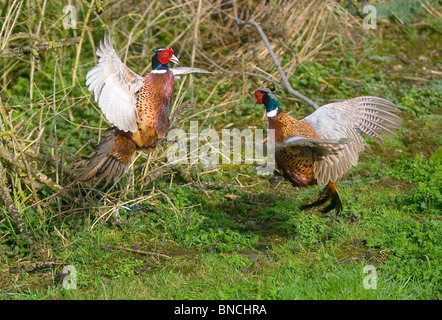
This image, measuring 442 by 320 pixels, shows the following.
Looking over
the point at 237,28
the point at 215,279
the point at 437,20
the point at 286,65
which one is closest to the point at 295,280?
the point at 215,279

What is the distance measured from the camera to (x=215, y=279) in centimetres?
344

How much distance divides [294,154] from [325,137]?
1.37 feet

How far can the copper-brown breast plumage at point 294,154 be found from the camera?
3897 millimetres

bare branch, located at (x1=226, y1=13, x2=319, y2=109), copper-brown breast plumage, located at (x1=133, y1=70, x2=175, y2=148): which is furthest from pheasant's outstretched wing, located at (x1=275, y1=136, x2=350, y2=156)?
bare branch, located at (x1=226, y1=13, x2=319, y2=109)

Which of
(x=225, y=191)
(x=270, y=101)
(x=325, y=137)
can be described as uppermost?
(x=270, y=101)

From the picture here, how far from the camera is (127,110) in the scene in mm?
3984

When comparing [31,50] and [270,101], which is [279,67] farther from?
[31,50]

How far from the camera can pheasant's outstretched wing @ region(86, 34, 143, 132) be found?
3.77 m

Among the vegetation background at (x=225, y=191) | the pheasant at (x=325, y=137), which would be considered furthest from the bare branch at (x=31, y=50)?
the pheasant at (x=325, y=137)

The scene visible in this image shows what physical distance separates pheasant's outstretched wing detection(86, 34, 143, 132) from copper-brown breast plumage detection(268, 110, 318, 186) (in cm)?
105

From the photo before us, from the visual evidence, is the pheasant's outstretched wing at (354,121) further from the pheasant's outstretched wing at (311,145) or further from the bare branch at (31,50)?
the bare branch at (31,50)

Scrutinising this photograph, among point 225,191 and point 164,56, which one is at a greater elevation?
point 164,56

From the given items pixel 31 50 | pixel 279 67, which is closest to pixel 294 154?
pixel 31 50

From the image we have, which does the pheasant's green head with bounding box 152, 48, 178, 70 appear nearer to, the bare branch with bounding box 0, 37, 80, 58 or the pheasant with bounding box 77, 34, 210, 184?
the pheasant with bounding box 77, 34, 210, 184
